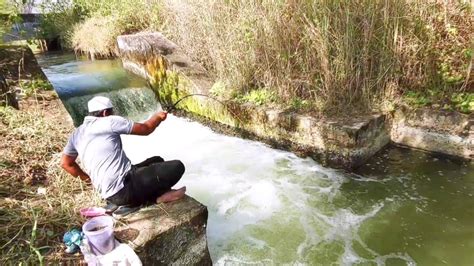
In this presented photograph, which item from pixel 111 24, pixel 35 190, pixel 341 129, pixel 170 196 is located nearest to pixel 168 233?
pixel 170 196

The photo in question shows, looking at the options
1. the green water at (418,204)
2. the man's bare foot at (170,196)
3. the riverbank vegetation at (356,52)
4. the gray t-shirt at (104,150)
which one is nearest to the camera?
the gray t-shirt at (104,150)

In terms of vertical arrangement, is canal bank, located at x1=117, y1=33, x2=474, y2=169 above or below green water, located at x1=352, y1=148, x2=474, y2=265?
above

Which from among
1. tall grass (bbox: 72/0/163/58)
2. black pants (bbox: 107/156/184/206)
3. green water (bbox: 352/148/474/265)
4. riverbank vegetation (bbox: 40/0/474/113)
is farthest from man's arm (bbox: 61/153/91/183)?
tall grass (bbox: 72/0/163/58)

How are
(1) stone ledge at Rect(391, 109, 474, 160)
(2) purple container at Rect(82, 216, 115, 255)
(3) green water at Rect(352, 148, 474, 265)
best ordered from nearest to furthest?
(2) purple container at Rect(82, 216, 115, 255), (3) green water at Rect(352, 148, 474, 265), (1) stone ledge at Rect(391, 109, 474, 160)

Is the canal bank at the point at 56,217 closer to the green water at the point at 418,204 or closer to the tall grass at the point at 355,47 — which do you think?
the green water at the point at 418,204

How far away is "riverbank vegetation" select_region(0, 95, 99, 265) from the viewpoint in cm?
248

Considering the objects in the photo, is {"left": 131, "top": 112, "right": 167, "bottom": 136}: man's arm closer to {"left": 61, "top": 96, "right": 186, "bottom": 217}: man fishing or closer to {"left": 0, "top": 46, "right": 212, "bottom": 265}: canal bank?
{"left": 61, "top": 96, "right": 186, "bottom": 217}: man fishing

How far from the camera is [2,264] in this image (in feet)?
7.57

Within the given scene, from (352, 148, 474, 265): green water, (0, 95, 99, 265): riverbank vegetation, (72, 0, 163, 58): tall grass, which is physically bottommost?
(352, 148, 474, 265): green water

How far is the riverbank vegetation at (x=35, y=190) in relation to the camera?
2484 mm

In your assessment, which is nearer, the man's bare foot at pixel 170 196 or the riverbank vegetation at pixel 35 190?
the riverbank vegetation at pixel 35 190

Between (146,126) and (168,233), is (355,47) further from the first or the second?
(168,233)

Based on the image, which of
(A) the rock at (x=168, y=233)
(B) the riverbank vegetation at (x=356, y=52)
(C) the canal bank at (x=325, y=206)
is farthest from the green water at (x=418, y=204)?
(A) the rock at (x=168, y=233)

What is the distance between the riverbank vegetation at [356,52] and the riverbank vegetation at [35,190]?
2965mm
